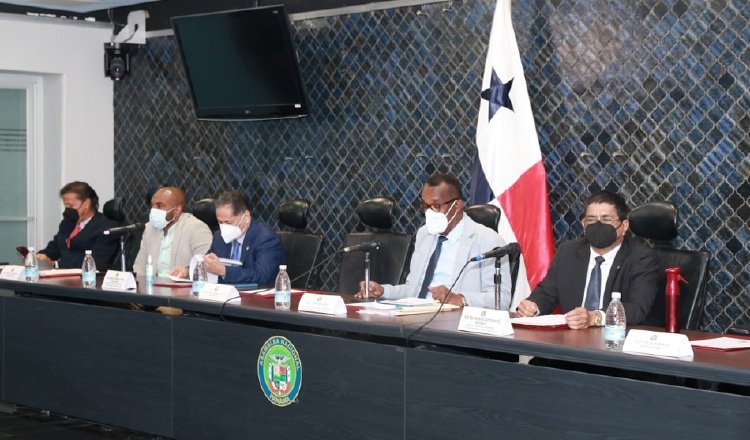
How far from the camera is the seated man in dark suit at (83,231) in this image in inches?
269

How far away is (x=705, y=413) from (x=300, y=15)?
14.6ft

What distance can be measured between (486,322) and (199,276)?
166cm

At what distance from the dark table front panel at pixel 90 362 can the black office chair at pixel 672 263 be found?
1.92m

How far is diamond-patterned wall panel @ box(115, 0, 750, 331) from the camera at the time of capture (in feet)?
16.4

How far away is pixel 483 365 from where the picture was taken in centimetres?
360

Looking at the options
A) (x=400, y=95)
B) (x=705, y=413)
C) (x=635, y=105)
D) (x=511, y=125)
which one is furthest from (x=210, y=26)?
(x=705, y=413)

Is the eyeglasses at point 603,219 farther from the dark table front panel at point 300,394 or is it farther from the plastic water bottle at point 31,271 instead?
the plastic water bottle at point 31,271

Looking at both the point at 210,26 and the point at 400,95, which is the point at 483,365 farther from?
the point at 210,26

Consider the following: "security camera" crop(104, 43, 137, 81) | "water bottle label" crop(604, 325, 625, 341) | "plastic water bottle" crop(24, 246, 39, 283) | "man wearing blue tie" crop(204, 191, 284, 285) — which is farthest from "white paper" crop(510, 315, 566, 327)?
"security camera" crop(104, 43, 137, 81)

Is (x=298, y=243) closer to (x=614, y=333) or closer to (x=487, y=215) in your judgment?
(x=487, y=215)

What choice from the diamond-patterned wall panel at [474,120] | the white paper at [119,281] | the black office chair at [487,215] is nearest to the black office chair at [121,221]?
the diamond-patterned wall panel at [474,120]

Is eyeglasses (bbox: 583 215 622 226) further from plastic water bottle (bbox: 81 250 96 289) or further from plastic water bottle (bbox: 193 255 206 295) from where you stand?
plastic water bottle (bbox: 81 250 96 289)

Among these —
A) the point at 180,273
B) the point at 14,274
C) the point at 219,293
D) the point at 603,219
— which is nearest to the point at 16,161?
the point at 14,274

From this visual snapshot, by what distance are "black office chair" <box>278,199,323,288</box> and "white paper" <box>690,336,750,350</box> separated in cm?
231
